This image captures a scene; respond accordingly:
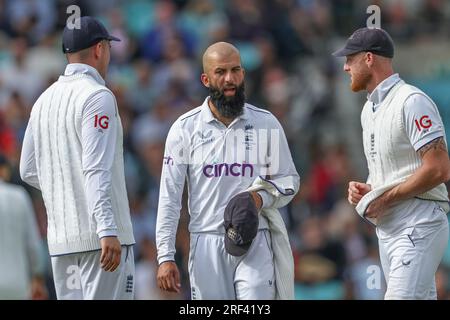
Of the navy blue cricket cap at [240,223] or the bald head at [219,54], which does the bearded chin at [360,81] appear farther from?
the navy blue cricket cap at [240,223]

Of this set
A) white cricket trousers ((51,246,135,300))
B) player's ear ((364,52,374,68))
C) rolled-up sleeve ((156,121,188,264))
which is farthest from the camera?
player's ear ((364,52,374,68))

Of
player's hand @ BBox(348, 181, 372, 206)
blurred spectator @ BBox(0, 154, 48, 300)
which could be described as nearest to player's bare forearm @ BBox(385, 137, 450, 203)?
player's hand @ BBox(348, 181, 372, 206)

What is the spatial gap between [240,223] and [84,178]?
1030mm

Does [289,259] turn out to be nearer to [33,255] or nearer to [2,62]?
[33,255]

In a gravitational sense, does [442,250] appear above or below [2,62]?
below

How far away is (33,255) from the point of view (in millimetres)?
9336

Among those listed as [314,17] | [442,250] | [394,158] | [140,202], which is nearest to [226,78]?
[394,158]

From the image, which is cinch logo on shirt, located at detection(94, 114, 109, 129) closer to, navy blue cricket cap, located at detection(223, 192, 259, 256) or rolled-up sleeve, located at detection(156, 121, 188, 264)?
rolled-up sleeve, located at detection(156, 121, 188, 264)

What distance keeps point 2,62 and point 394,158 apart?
862 cm

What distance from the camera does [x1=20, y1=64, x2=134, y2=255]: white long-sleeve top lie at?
29.8 ft

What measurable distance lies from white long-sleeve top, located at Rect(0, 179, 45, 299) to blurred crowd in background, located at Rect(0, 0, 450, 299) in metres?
4.95

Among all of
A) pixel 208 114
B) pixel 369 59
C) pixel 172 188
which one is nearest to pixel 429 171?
pixel 369 59
